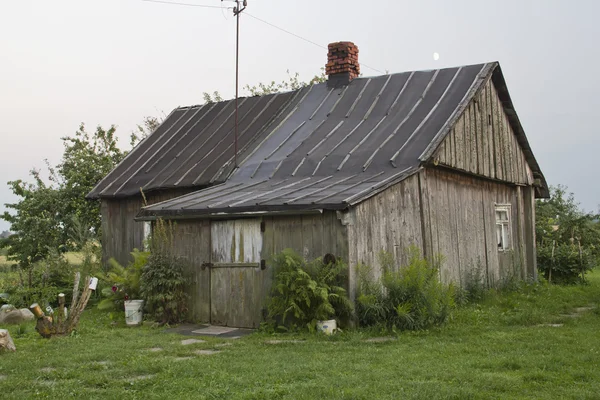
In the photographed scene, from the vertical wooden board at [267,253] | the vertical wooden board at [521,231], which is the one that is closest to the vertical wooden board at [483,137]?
the vertical wooden board at [521,231]

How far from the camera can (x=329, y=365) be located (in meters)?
7.79

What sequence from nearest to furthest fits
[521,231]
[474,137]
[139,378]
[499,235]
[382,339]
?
[139,378]
[382,339]
[474,137]
[499,235]
[521,231]

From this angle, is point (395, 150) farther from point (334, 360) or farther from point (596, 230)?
point (596, 230)

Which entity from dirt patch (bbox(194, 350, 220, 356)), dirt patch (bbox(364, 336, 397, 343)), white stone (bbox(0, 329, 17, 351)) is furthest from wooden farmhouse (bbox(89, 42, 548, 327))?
white stone (bbox(0, 329, 17, 351))

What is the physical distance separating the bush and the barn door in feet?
36.2

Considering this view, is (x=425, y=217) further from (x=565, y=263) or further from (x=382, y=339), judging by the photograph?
(x=565, y=263)

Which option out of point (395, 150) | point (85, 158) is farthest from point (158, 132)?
point (395, 150)

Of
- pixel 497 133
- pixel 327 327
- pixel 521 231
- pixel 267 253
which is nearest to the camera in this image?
pixel 327 327

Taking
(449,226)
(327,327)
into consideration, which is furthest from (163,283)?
(449,226)

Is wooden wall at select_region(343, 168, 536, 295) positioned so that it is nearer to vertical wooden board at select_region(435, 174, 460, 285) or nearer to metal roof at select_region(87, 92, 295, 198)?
vertical wooden board at select_region(435, 174, 460, 285)

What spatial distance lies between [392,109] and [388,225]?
4.67 metres

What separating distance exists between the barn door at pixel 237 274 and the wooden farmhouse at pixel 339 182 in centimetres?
3

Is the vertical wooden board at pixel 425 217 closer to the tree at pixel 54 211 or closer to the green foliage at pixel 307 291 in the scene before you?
the green foliage at pixel 307 291

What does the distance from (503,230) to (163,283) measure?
995 cm
